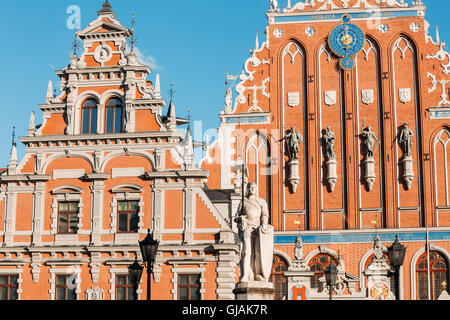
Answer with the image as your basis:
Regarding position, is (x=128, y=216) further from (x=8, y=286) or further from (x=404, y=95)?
(x=404, y=95)

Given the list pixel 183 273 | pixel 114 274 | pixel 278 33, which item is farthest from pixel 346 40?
pixel 114 274

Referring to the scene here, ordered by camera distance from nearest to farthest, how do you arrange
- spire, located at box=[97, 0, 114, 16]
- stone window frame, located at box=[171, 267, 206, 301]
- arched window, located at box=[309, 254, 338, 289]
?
stone window frame, located at box=[171, 267, 206, 301], spire, located at box=[97, 0, 114, 16], arched window, located at box=[309, 254, 338, 289]

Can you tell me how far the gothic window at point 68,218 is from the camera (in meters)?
31.9

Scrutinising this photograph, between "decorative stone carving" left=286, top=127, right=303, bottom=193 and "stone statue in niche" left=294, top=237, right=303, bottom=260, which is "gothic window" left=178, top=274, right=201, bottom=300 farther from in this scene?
"decorative stone carving" left=286, top=127, right=303, bottom=193

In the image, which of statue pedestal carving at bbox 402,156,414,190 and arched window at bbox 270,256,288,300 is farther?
statue pedestal carving at bbox 402,156,414,190

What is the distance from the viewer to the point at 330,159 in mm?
35812

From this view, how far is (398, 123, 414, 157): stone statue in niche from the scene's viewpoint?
3541cm

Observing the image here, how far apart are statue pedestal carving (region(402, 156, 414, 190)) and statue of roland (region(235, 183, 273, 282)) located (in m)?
19.4

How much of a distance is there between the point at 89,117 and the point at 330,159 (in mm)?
11148

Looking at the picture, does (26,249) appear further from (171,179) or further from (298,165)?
(298,165)

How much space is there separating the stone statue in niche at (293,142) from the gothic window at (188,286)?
8561 millimetres

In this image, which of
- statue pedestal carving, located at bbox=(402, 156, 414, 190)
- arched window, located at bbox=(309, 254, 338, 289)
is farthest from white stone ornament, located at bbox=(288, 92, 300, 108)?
arched window, located at bbox=(309, 254, 338, 289)
